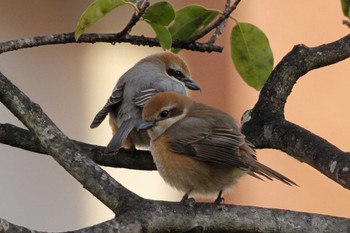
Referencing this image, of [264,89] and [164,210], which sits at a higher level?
[264,89]

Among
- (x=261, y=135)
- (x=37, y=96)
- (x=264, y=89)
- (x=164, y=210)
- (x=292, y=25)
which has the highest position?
(x=292, y=25)

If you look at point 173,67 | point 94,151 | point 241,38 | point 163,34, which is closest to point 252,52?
point 241,38

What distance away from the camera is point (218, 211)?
8.32 feet

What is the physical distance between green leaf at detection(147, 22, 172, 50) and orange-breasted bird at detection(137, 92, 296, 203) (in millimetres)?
476

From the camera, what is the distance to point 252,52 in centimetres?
311

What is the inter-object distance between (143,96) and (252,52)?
1026 millimetres

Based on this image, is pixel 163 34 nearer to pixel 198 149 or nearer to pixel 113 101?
pixel 198 149

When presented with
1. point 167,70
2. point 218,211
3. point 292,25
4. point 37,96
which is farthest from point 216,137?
point 292,25

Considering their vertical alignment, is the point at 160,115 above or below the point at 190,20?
below

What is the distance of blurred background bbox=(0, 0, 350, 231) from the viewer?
6.11 m

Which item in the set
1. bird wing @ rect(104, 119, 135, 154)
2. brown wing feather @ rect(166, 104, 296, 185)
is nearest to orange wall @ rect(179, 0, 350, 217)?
bird wing @ rect(104, 119, 135, 154)

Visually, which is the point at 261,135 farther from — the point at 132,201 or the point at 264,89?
the point at 132,201

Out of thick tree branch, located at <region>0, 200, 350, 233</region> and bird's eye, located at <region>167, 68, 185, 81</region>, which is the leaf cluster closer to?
thick tree branch, located at <region>0, 200, 350, 233</region>

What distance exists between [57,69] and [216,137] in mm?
3349
